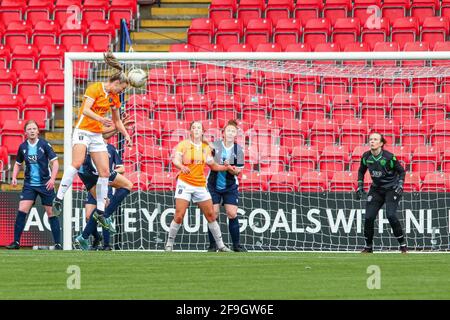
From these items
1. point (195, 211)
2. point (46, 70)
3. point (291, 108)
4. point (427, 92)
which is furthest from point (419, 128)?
point (46, 70)

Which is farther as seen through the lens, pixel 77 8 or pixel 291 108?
pixel 77 8

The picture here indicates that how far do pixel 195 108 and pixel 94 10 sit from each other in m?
6.27

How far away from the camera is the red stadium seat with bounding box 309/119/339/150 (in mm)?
20406

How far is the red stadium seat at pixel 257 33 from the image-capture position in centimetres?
2431

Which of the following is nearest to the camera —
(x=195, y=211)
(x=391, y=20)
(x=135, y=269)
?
(x=135, y=269)

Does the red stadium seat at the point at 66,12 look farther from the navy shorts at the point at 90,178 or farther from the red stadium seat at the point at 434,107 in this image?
the red stadium seat at the point at 434,107

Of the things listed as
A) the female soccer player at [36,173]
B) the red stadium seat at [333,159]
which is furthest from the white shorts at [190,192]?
the red stadium seat at [333,159]

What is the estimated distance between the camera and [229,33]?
24.4 meters

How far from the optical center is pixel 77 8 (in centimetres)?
2598

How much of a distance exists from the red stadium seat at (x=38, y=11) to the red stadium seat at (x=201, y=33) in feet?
11.8

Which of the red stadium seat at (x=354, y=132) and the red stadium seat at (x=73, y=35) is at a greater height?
the red stadium seat at (x=73, y=35)

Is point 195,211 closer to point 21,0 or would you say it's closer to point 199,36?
point 199,36

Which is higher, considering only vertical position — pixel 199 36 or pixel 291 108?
pixel 199 36
